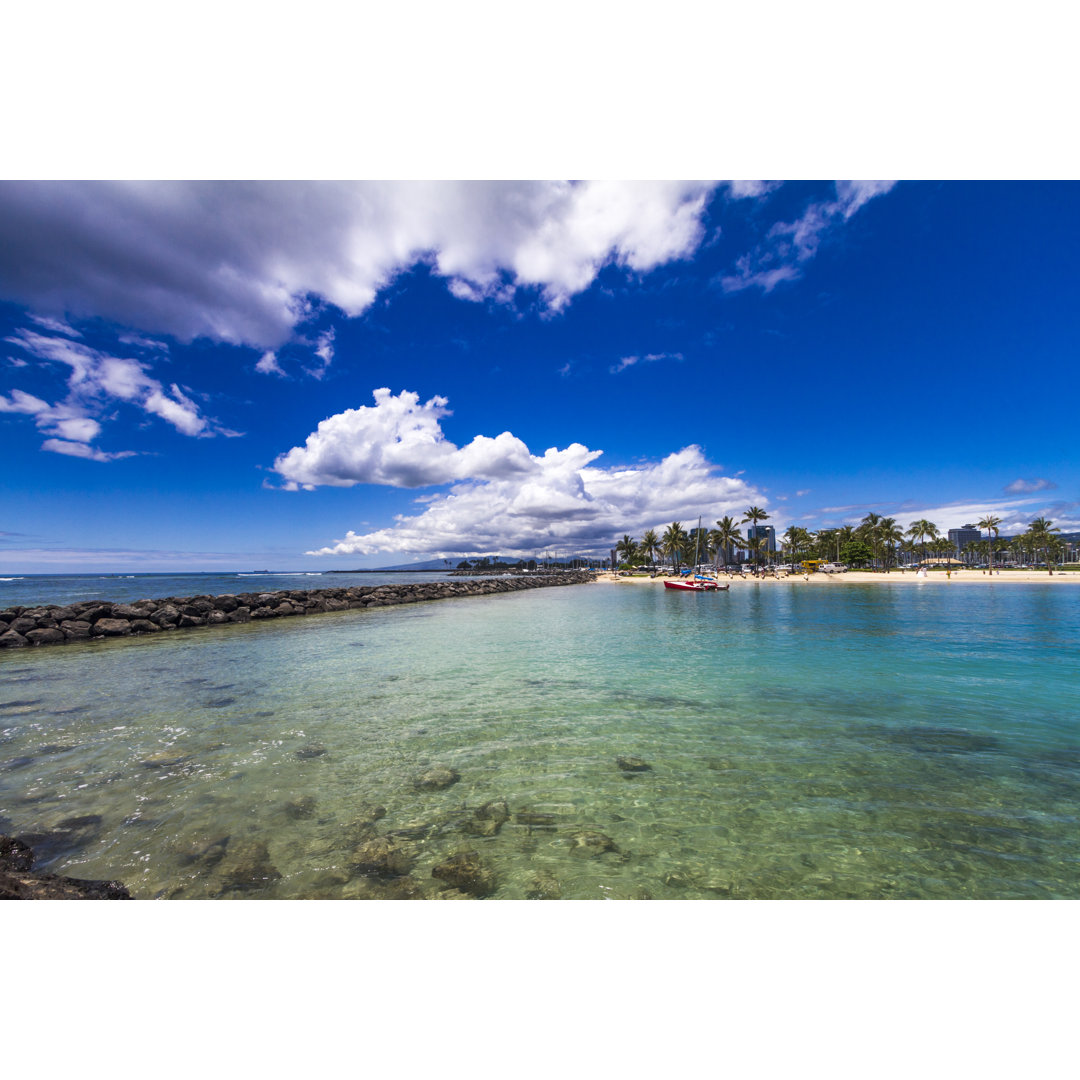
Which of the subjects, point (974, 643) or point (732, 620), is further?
point (732, 620)

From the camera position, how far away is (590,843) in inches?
185

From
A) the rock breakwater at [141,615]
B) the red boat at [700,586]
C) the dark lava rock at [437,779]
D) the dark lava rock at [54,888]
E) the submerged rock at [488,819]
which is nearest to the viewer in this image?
the dark lava rock at [54,888]

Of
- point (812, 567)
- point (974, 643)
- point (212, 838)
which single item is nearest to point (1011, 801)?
point (212, 838)

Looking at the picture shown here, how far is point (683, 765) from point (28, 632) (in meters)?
27.0

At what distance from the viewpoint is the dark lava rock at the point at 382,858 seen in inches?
167

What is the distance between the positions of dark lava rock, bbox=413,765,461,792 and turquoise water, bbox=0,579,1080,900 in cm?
9

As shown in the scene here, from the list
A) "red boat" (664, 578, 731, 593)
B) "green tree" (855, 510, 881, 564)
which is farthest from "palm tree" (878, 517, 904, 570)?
"red boat" (664, 578, 731, 593)

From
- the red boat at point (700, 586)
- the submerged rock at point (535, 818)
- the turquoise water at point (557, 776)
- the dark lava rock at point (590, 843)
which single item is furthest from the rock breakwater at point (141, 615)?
the red boat at point (700, 586)

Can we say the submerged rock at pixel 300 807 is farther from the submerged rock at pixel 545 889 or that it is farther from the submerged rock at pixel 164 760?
the submerged rock at pixel 545 889

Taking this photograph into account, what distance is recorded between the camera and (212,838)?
4777mm

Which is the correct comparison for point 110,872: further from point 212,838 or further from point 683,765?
point 683,765

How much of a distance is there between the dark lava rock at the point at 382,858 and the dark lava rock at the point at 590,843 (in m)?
1.65

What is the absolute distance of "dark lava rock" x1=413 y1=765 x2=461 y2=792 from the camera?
233 inches

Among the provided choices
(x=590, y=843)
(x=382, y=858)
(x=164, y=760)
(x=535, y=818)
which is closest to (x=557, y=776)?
(x=535, y=818)
